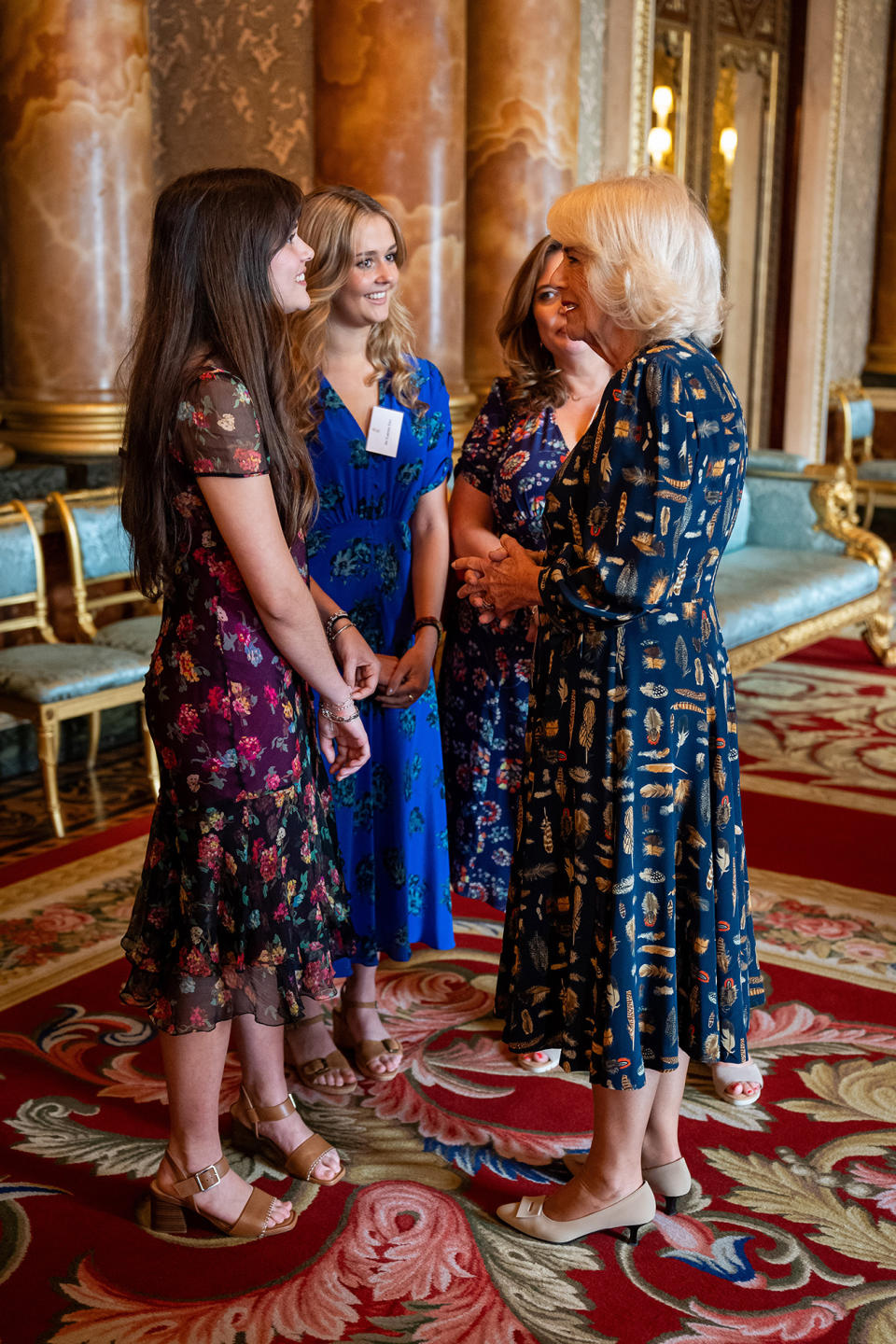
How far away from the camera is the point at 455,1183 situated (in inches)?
95.9

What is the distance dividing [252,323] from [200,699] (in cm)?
58

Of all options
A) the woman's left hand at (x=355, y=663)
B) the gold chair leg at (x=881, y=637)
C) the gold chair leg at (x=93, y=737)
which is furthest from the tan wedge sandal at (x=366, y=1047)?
the gold chair leg at (x=881, y=637)

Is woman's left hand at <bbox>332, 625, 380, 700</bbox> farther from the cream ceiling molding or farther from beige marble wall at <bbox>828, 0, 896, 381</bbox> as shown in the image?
beige marble wall at <bbox>828, 0, 896, 381</bbox>

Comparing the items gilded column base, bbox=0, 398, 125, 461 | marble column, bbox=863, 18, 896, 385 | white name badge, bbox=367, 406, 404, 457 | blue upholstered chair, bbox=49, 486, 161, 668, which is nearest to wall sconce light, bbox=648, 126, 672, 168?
marble column, bbox=863, 18, 896, 385

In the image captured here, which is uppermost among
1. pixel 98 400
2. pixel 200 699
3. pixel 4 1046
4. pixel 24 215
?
pixel 24 215

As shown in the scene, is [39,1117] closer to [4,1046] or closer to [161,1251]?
[4,1046]

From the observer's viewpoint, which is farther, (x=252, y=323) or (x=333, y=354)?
(x=333, y=354)

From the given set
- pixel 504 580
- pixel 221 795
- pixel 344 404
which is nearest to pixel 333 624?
pixel 504 580

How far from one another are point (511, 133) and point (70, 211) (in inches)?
77.7

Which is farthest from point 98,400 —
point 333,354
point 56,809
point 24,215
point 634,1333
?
point 634,1333

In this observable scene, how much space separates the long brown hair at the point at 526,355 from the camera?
2850 mm

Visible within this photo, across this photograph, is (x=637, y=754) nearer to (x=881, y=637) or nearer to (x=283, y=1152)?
(x=283, y=1152)

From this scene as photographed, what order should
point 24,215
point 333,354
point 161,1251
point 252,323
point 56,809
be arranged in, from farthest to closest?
point 24,215 → point 56,809 → point 333,354 → point 161,1251 → point 252,323

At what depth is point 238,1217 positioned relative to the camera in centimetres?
225
